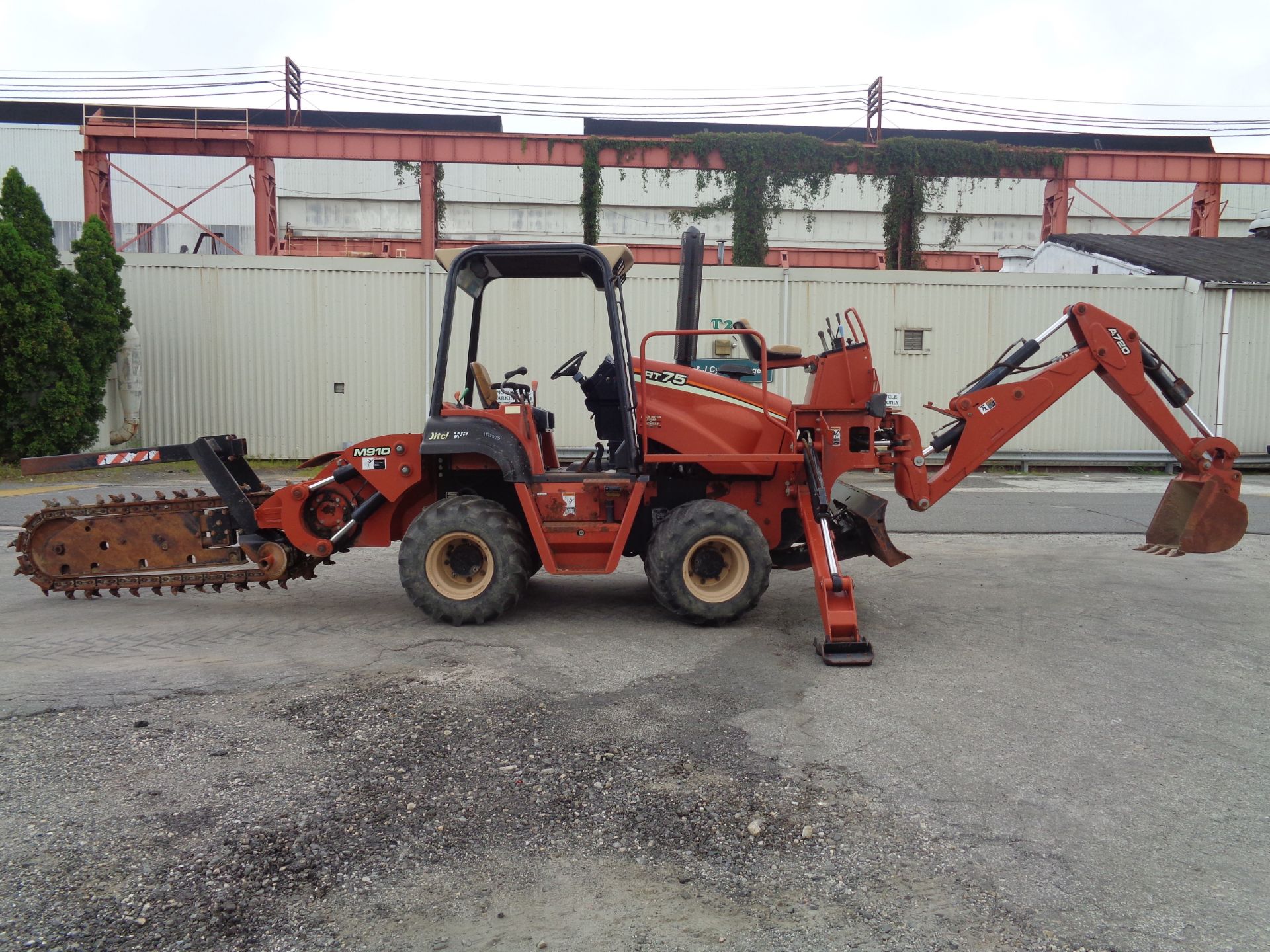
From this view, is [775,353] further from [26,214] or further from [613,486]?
[26,214]

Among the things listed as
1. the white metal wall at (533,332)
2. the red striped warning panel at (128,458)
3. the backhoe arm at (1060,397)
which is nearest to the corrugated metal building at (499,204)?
the white metal wall at (533,332)

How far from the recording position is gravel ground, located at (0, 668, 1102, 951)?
2.66 metres

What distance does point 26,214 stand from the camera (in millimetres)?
15203

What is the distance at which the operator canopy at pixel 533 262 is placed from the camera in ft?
20.2

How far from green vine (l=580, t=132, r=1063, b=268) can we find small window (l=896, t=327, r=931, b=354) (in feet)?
23.4

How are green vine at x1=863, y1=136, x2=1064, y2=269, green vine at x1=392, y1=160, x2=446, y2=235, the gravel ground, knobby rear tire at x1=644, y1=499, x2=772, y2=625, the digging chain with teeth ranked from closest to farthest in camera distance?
the gravel ground < knobby rear tire at x1=644, y1=499, x2=772, y2=625 < the digging chain with teeth < green vine at x1=863, y1=136, x2=1064, y2=269 < green vine at x1=392, y1=160, x2=446, y2=235

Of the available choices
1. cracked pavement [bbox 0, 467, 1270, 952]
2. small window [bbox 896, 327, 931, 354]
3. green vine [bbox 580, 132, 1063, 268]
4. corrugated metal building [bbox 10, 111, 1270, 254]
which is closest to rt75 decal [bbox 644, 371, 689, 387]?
cracked pavement [bbox 0, 467, 1270, 952]

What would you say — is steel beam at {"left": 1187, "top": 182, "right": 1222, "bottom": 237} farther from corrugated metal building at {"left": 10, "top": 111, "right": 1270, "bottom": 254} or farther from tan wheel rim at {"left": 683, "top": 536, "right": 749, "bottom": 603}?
tan wheel rim at {"left": 683, "top": 536, "right": 749, "bottom": 603}

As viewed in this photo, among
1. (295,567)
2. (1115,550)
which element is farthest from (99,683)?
(1115,550)

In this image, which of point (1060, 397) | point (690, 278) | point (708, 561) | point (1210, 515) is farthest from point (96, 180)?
point (1210, 515)

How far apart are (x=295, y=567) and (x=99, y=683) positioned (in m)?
1.85

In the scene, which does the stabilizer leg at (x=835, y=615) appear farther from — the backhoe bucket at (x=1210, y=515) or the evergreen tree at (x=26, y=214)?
the evergreen tree at (x=26, y=214)

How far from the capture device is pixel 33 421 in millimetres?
14883

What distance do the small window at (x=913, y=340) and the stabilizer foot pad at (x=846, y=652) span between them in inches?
519
